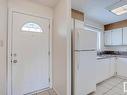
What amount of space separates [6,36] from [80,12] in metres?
2.42

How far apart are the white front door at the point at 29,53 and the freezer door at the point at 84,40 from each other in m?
1.10

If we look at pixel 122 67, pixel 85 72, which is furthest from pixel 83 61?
pixel 122 67

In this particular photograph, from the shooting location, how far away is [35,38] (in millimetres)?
2629

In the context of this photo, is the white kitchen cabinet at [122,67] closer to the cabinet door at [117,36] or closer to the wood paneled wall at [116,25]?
the cabinet door at [117,36]

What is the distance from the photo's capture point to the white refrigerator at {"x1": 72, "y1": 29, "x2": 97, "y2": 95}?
2.11 metres

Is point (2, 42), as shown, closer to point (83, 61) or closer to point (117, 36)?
point (83, 61)

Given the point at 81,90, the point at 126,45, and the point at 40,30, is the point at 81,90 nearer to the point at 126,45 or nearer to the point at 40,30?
the point at 40,30

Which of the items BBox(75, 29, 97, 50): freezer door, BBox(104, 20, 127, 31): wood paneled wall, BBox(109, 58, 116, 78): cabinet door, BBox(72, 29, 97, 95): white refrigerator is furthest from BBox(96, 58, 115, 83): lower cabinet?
BBox(104, 20, 127, 31): wood paneled wall

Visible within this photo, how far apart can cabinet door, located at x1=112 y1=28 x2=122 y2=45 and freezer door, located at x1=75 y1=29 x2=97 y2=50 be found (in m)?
2.22

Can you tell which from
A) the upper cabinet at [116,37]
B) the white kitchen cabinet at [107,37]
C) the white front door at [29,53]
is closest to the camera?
the white front door at [29,53]

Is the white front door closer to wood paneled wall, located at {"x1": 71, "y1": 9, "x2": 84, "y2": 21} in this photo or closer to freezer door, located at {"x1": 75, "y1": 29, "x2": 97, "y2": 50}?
wood paneled wall, located at {"x1": 71, "y1": 9, "x2": 84, "y2": 21}

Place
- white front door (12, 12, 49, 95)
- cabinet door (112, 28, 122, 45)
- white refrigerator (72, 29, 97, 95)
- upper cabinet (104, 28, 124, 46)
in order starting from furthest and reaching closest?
cabinet door (112, 28, 122, 45)
upper cabinet (104, 28, 124, 46)
white front door (12, 12, 49, 95)
white refrigerator (72, 29, 97, 95)

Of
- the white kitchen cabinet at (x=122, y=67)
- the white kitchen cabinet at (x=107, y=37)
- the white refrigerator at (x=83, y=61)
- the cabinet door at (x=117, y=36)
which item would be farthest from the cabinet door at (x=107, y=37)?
the white refrigerator at (x=83, y=61)

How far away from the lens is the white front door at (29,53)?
2.32 m
